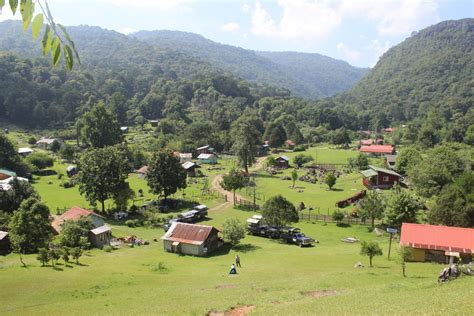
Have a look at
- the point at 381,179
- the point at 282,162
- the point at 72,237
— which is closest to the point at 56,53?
the point at 72,237

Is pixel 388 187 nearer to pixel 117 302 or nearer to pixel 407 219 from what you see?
pixel 407 219

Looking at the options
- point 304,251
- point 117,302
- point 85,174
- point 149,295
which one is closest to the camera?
point 117,302

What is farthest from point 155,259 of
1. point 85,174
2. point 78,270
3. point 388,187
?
point 388,187

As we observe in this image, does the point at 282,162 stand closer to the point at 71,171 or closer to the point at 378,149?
the point at 378,149

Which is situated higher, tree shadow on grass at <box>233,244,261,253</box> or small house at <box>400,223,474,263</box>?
small house at <box>400,223,474,263</box>

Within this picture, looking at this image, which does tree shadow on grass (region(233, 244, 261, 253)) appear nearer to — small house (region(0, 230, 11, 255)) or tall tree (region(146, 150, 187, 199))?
small house (region(0, 230, 11, 255))

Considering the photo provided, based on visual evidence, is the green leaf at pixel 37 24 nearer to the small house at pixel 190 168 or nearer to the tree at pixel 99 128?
the small house at pixel 190 168

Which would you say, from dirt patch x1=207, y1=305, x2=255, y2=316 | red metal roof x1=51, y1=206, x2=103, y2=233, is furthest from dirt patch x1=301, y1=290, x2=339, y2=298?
red metal roof x1=51, y1=206, x2=103, y2=233
